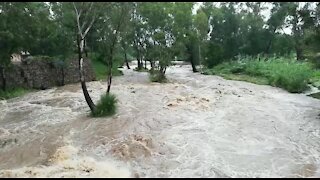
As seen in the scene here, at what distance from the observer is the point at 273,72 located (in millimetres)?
31188

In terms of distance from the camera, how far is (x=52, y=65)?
2984 centimetres

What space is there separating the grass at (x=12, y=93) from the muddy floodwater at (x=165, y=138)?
7.69ft

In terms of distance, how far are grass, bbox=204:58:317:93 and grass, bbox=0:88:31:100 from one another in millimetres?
17182

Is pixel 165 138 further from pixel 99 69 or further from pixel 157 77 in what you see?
pixel 99 69

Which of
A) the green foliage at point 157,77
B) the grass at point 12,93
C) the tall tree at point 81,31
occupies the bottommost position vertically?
the grass at point 12,93

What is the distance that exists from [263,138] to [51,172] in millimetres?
7109

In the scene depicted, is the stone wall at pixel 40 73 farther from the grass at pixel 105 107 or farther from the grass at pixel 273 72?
the grass at pixel 273 72

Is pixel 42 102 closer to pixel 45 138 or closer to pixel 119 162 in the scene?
pixel 45 138

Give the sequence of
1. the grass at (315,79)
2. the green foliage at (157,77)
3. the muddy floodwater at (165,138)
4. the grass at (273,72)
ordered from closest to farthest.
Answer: the muddy floodwater at (165,138), the grass at (273,72), the grass at (315,79), the green foliage at (157,77)

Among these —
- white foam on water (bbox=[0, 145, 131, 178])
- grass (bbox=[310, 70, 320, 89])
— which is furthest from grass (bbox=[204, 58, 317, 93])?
white foam on water (bbox=[0, 145, 131, 178])

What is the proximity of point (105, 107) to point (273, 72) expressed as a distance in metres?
18.4

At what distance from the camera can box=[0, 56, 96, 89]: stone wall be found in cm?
2692

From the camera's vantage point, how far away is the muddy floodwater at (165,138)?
411 inches

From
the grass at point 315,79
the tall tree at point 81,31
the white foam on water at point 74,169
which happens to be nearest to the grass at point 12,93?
the tall tree at point 81,31
